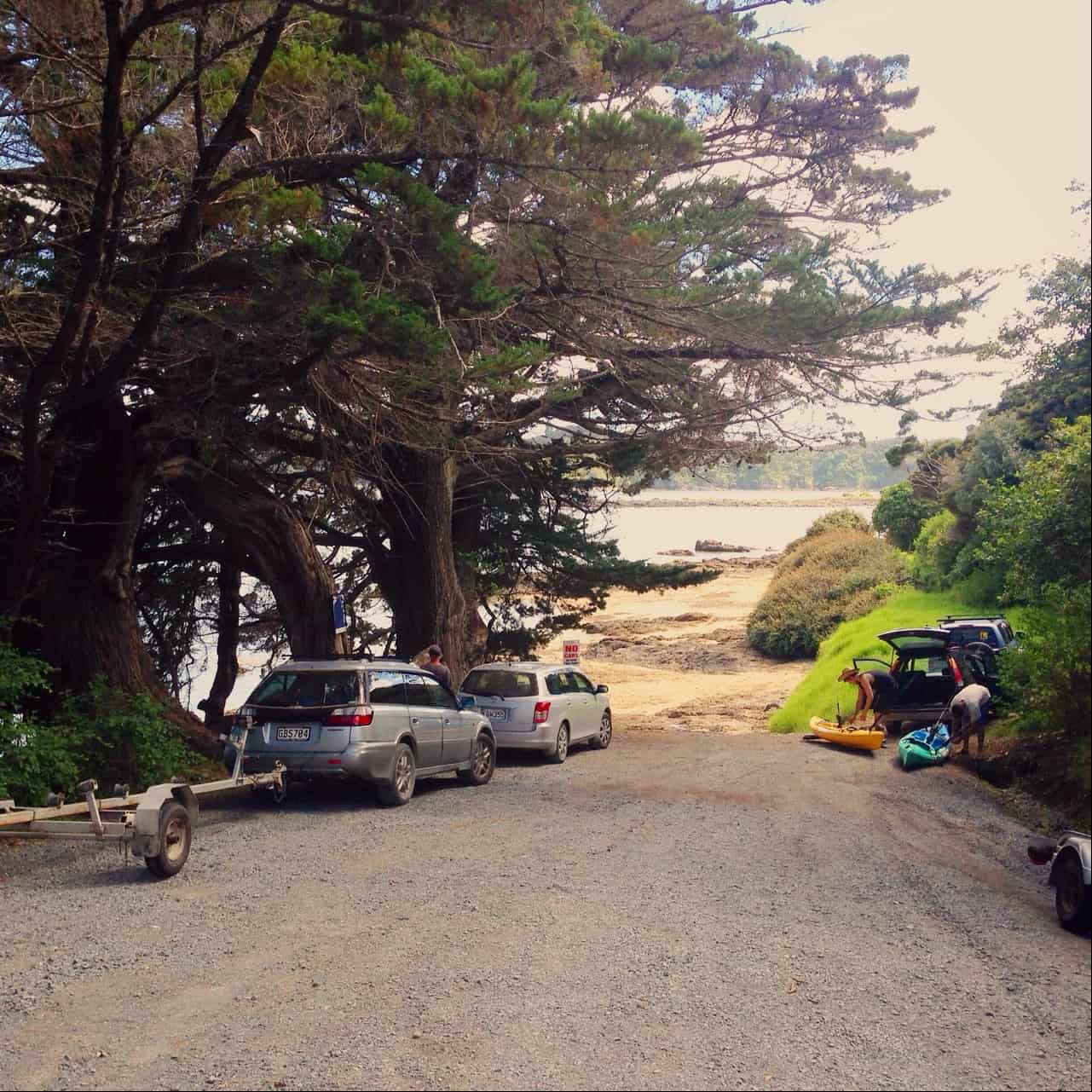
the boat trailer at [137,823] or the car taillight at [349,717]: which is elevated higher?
the car taillight at [349,717]

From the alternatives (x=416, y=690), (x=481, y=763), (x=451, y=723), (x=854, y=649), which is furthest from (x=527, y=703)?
(x=854, y=649)

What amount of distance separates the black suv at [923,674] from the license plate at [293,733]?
9.56 metres

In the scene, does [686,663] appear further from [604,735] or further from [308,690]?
[308,690]

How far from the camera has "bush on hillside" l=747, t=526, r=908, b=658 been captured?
39312 millimetres

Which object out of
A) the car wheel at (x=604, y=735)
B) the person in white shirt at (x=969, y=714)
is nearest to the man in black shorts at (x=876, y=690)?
the person in white shirt at (x=969, y=714)

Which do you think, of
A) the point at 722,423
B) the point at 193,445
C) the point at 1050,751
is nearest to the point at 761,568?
the point at 722,423

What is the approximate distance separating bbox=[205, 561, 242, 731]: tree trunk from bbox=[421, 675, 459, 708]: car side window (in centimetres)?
906

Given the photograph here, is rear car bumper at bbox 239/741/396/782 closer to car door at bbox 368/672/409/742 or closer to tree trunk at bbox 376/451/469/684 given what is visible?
car door at bbox 368/672/409/742

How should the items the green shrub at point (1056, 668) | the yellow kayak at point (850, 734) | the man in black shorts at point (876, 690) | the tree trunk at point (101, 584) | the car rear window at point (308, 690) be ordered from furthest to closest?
the man in black shorts at point (876, 690), the yellow kayak at point (850, 734), the tree trunk at point (101, 584), the car rear window at point (308, 690), the green shrub at point (1056, 668)

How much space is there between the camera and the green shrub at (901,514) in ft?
124

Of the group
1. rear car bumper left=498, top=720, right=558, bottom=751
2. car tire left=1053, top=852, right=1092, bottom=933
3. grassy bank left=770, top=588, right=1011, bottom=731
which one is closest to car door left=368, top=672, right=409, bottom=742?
rear car bumper left=498, top=720, right=558, bottom=751

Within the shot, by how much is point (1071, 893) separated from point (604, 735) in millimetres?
15537

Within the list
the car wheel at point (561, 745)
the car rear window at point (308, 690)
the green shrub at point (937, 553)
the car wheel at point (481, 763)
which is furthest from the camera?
the green shrub at point (937, 553)

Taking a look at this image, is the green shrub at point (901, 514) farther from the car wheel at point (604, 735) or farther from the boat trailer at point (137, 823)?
the boat trailer at point (137, 823)
